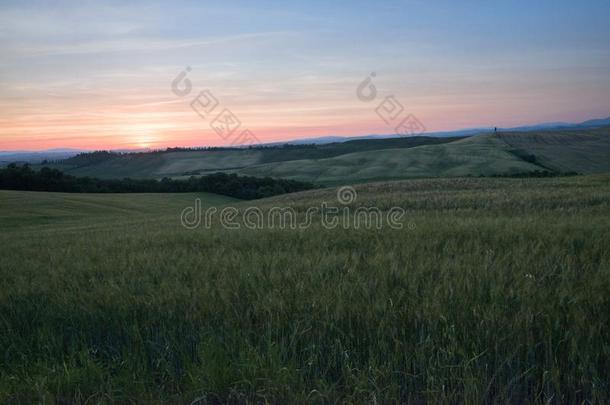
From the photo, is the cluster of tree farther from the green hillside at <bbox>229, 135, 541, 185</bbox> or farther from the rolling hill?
the green hillside at <bbox>229, 135, 541, 185</bbox>

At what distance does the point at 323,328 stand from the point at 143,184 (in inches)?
2818

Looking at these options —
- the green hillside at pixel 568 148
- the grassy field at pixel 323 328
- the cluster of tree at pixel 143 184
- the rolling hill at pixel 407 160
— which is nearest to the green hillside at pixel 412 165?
the rolling hill at pixel 407 160

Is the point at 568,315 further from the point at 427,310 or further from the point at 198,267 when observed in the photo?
the point at 198,267

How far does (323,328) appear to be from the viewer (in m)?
3.55

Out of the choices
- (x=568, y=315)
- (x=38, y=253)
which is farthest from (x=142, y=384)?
(x=38, y=253)

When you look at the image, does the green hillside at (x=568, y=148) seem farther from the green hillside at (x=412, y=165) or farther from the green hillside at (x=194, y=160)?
the green hillside at (x=194, y=160)

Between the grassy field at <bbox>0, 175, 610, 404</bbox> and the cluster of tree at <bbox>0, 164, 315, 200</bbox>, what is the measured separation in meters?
57.8

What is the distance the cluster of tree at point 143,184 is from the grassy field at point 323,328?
57795 mm

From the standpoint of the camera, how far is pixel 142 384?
3045 mm

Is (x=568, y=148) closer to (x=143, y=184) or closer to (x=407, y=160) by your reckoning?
(x=407, y=160)

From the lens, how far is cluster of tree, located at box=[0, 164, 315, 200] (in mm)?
60562

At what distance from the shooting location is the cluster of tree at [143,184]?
199ft

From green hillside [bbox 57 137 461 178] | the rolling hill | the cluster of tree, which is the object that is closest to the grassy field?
the cluster of tree

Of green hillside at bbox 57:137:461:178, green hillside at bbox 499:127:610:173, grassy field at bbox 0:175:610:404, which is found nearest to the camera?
grassy field at bbox 0:175:610:404
